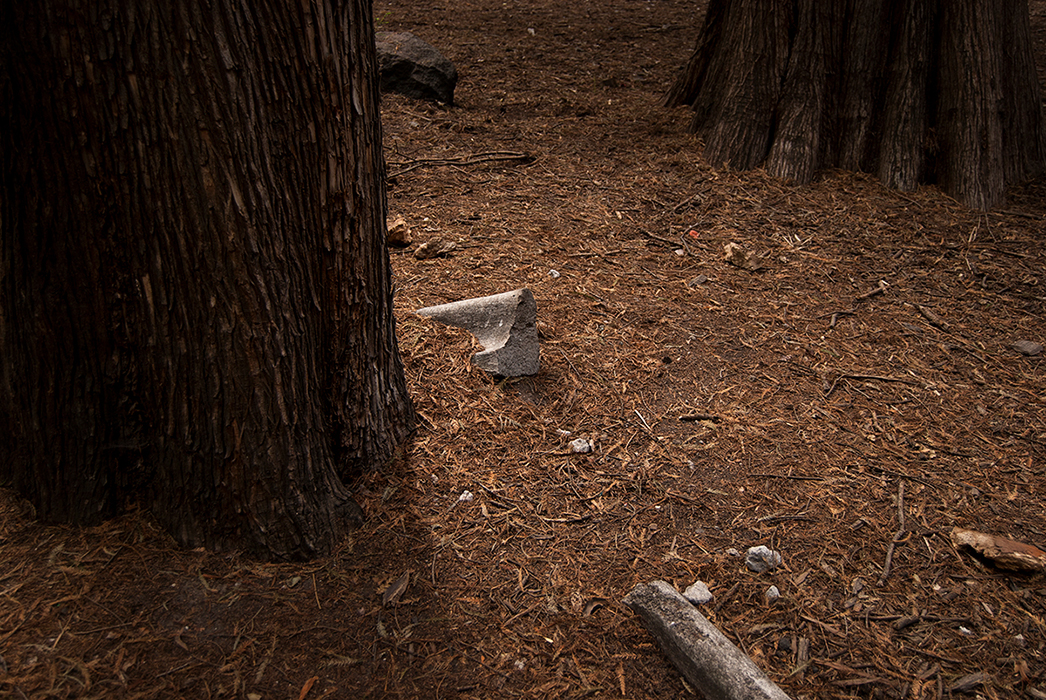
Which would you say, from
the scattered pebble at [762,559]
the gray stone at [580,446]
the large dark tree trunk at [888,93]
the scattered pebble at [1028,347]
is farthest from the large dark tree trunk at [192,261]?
the large dark tree trunk at [888,93]

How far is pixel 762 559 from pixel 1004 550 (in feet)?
2.59

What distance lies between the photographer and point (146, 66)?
1.68 metres

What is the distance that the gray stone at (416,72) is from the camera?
6027mm

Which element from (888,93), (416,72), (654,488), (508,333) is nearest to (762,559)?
(654,488)

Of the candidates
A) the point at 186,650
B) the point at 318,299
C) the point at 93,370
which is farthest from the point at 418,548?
the point at 93,370

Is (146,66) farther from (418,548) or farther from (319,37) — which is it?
(418,548)

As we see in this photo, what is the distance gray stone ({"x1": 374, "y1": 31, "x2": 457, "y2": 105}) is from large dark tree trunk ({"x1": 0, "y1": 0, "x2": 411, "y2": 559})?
13.7 feet

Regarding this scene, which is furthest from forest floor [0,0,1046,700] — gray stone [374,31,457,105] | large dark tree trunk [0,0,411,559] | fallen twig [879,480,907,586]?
gray stone [374,31,457,105]

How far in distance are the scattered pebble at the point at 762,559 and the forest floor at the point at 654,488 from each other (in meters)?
0.04

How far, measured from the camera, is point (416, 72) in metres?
6.04

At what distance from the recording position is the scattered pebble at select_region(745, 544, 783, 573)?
7.72ft

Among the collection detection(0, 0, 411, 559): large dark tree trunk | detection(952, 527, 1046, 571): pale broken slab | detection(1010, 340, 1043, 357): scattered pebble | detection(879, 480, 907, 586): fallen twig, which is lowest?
detection(879, 480, 907, 586): fallen twig

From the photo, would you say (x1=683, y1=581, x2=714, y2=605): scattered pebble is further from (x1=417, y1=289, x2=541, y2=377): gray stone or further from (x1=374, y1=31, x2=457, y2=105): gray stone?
(x1=374, y1=31, x2=457, y2=105): gray stone

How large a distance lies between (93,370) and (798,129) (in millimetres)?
4363
